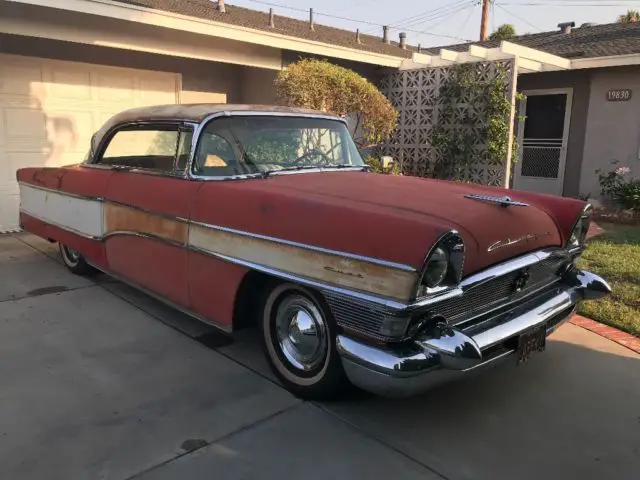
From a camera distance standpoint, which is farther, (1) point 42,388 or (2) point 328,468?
(1) point 42,388

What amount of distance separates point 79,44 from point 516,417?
25.0ft

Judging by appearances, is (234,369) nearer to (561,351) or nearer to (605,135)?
(561,351)

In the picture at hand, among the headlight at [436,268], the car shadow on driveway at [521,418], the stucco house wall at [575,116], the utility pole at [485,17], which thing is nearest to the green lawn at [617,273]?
the car shadow on driveway at [521,418]

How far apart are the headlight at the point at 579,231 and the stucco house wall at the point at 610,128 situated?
8317 millimetres

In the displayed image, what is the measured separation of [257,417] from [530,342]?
147 cm

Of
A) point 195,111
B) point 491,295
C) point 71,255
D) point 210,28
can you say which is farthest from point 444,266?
point 210,28

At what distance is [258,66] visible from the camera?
30.1ft

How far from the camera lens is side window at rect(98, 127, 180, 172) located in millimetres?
3922

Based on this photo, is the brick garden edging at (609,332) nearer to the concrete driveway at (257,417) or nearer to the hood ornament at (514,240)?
the concrete driveway at (257,417)

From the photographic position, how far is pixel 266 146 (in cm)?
381

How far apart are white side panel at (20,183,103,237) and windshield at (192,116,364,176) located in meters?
1.32

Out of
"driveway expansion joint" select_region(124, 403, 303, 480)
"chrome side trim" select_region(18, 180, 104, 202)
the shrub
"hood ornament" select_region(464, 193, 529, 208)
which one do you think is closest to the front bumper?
"driveway expansion joint" select_region(124, 403, 303, 480)

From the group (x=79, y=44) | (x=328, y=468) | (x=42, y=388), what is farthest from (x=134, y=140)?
(x=79, y=44)

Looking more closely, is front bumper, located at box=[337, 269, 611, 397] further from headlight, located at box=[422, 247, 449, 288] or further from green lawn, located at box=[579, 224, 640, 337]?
green lawn, located at box=[579, 224, 640, 337]
